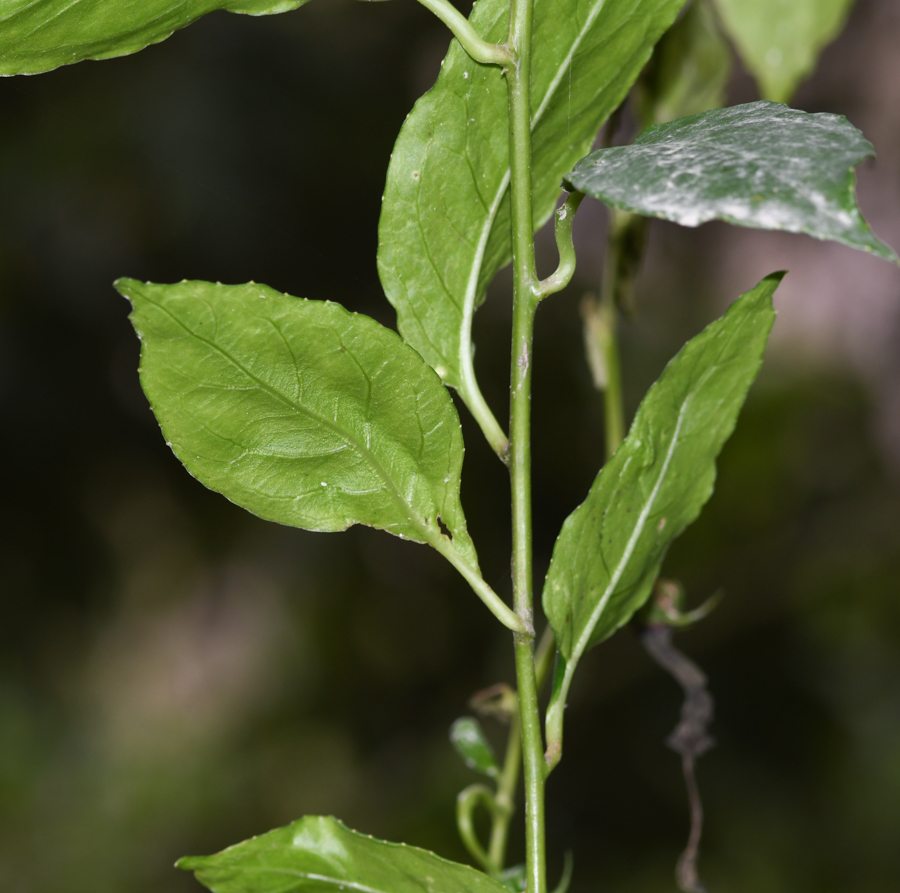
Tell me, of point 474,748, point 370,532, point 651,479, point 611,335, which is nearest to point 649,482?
point 651,479

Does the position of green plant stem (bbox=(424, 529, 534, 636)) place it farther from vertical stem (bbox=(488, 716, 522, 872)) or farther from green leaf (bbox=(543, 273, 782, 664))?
vertical stem (bbox=(488, 716, 522, 872))

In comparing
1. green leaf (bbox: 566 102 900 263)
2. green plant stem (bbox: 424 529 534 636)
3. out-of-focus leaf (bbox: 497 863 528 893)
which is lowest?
out-of-focus leaf (bbox: 497 863 528 893)

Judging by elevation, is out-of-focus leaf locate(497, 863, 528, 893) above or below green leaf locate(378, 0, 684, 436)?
below

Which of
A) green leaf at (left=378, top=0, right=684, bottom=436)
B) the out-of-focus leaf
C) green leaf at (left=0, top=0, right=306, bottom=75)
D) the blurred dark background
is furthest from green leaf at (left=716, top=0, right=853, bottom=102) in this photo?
the blurred dark background

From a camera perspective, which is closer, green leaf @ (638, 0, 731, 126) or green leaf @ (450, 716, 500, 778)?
green leaf @ (450, 716, 500, 778)

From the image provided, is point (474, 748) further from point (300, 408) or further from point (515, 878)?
point (300, 408)

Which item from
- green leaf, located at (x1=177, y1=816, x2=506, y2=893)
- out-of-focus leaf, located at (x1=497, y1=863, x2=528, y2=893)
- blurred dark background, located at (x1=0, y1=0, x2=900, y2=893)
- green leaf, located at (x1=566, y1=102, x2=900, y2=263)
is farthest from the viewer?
blurred dark background, located at (x1=0, y1=0, x2=900, y2=893)
